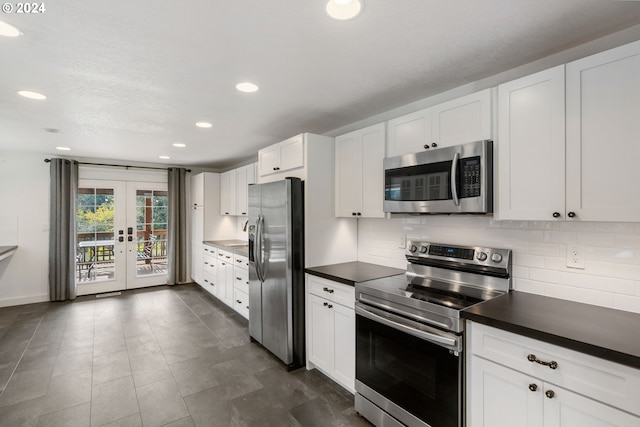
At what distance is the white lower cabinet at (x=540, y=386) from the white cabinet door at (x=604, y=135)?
2.31ft

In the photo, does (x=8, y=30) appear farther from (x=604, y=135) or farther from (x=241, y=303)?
(x=241, y=303)

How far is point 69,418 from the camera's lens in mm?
2258

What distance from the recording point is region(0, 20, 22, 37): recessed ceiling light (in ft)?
5.16

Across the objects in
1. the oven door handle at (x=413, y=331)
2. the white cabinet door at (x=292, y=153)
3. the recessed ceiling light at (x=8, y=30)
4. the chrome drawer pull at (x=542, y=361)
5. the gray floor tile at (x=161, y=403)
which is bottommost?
the gray floor tile at (x=161, y=403)

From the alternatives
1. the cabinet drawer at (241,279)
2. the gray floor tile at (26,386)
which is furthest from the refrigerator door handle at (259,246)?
the gray floor tile at (26,386)

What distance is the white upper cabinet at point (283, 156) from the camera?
303 centimetres

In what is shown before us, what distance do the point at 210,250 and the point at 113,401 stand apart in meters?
3.06

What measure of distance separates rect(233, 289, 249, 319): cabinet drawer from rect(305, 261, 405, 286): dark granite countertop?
5.26ft

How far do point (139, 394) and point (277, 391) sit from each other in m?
1.13

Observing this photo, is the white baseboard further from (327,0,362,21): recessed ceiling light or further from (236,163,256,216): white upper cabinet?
(327,0,362,21): recessed ceiling light

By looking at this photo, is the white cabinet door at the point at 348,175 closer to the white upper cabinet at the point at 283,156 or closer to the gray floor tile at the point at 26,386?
the white upper cabinet at the point at 283,156

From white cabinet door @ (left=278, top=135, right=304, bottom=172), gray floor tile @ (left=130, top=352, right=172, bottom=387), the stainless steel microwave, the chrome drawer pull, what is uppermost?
white cabinet door @ (left=278, top=135, right=304, bottom=172)

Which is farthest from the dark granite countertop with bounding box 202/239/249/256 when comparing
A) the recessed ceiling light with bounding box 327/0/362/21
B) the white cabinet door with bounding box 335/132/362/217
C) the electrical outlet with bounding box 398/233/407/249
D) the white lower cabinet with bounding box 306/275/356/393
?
the recessed ceiling light with bounding box 327/0/362/21

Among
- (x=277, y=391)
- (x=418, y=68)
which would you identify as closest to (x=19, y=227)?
(x=277, y=391)
